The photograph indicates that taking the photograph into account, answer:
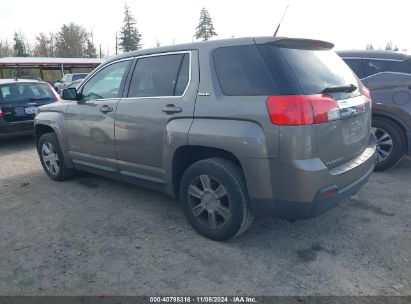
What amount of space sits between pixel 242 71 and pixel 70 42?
2730 inches

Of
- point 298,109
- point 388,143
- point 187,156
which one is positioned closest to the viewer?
point 298,109

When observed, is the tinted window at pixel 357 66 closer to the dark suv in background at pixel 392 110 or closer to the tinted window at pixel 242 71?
the dark suv in background at pixel 392 110

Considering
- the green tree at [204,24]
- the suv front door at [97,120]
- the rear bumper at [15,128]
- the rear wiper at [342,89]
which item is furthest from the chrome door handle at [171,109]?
the green tree at [204,24]

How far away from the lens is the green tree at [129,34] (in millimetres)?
59531

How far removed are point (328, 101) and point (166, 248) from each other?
1.95 metres

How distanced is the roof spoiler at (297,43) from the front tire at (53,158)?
139 inches

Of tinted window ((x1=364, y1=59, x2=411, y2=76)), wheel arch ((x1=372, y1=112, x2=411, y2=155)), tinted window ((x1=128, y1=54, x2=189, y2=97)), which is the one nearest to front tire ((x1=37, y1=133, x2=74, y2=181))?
tinted window ((x1=128, y1=54, x2=189, y2=97))

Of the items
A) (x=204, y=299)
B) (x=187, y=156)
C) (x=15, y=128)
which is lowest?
(x=204, y=299)

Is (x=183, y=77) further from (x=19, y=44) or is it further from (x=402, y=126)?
(x=19, y=44)

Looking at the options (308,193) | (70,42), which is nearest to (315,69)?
(308,193)

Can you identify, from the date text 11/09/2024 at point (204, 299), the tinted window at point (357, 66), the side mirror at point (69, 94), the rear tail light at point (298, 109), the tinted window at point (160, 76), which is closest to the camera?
the date text 11/09/2024 at point (204, 299)

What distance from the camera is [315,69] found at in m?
3.09

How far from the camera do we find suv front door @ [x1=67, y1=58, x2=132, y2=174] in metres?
4.23

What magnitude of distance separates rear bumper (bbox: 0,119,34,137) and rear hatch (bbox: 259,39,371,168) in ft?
21.2
